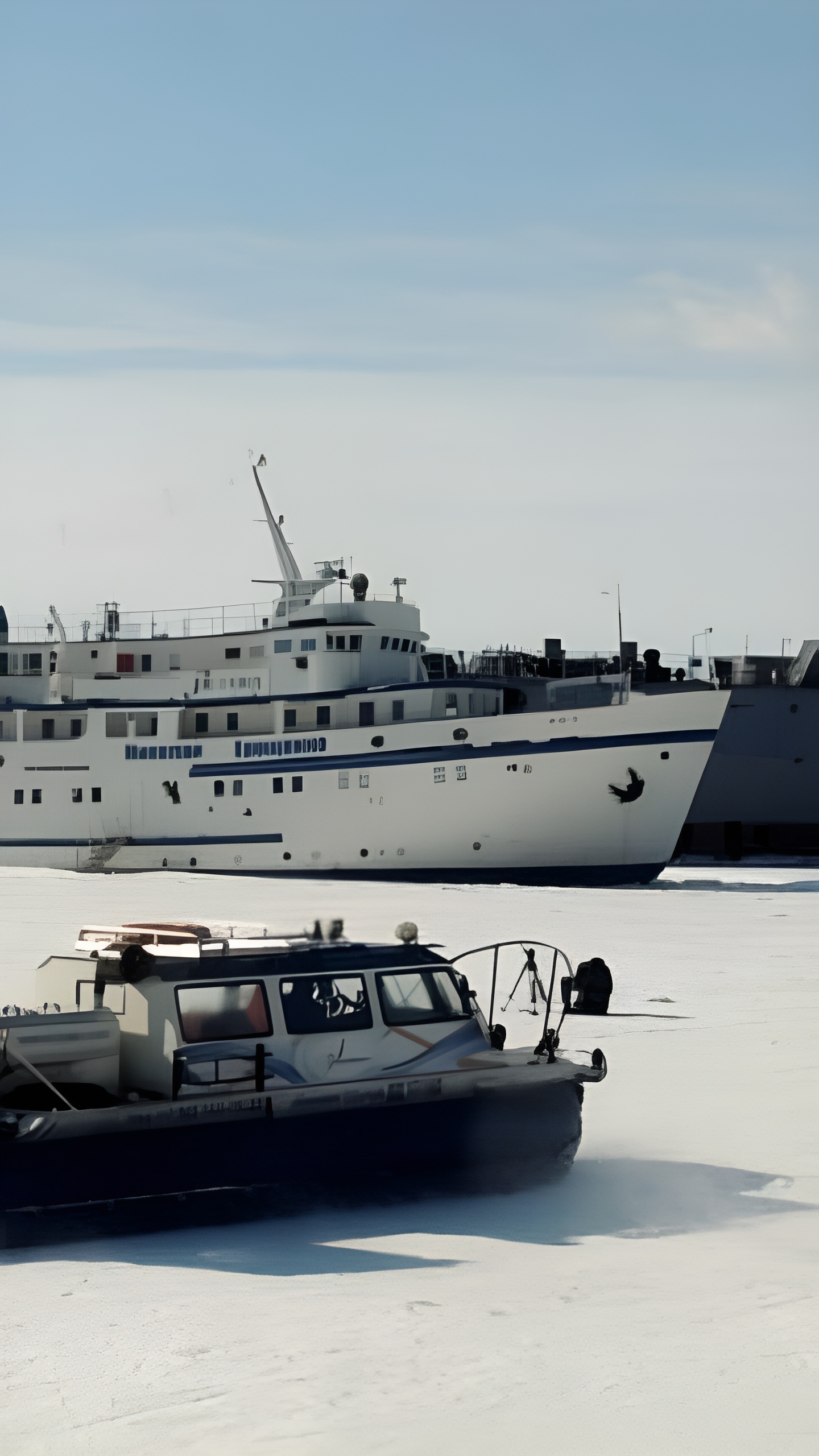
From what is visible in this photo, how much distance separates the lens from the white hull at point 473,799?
40.5 meters

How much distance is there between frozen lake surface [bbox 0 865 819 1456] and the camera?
5855mm

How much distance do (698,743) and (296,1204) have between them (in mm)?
32903

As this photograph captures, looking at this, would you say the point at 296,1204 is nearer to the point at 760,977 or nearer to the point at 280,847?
the point at 760,977

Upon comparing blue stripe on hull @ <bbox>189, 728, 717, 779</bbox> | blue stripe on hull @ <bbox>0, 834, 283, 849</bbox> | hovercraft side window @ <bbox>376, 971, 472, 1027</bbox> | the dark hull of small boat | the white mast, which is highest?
the white mast

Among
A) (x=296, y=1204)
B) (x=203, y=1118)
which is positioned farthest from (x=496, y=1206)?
(x=203, y=1118)

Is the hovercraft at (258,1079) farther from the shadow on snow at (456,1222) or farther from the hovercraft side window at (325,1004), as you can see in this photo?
the shadow on snow at (456,1222)

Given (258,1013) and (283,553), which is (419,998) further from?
(283,553)

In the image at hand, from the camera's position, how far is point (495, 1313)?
7164 millimetres

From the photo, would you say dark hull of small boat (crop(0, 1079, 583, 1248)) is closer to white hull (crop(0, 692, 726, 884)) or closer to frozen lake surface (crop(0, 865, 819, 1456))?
frozen lake surface (crop(0, 865, 819, 1456))

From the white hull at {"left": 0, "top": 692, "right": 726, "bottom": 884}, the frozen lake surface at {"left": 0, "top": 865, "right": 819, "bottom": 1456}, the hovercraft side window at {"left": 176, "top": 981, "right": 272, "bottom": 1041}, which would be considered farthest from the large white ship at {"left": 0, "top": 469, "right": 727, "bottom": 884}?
the hovercraft side window at {"left": 176, "top": 981, "right": 272, "bottom": 1041}

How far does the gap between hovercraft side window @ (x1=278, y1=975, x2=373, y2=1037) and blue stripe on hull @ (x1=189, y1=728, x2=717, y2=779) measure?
30931 millimetres

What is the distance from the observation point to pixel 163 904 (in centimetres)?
2966

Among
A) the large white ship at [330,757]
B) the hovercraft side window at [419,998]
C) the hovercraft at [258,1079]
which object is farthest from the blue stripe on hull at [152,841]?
the hovercraft at [258,1079]

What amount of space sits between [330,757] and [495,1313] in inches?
1391
